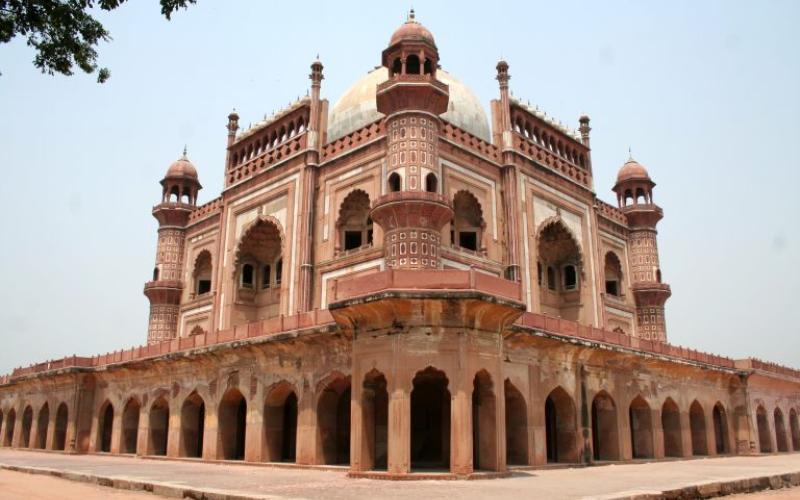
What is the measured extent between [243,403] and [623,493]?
13243 mm

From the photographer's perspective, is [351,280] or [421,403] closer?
[351,280]

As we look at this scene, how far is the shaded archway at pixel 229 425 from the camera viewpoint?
1847cm

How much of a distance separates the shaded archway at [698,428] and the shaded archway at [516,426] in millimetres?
9029

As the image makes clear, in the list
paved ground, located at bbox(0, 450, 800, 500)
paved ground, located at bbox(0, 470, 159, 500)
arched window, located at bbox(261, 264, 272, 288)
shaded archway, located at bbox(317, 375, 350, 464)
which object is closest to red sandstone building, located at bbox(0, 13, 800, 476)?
shaded archway, located at bbox(317, 375, 350, 464)

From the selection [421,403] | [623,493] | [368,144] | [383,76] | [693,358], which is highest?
[383,76]

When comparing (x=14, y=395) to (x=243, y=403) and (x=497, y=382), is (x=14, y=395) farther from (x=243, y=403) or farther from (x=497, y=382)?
(x=497, y=382)

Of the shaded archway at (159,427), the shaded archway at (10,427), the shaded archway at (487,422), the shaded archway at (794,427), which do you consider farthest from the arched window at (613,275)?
the shaded archway at (10,427)

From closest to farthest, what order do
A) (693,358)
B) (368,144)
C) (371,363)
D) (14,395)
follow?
1. (371,363)
2. (693,358)
3. (368,144)
4. (14,395)

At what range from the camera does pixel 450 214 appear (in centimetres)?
1995

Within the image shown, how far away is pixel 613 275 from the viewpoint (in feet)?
101

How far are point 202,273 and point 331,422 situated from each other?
16.9 m

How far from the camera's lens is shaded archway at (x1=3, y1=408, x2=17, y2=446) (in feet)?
95.1

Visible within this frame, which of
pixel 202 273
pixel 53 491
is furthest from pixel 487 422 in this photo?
pixel 202 273

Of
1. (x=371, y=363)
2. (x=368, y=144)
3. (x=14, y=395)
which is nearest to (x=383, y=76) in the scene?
(x=368, y=144)
